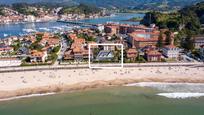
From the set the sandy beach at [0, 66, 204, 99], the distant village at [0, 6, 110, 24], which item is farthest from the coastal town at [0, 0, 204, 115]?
→ the distant village at [0, 6, 110, 24]

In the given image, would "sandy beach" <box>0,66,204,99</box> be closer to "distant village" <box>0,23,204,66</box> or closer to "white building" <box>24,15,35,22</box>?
"distant village" <box>0,23,204,66</box>

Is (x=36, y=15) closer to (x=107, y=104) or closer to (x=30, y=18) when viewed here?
(x=30, y=18)

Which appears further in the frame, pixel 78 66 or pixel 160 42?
pixel 160 42

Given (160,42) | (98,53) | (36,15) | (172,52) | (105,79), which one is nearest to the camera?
(105,79)

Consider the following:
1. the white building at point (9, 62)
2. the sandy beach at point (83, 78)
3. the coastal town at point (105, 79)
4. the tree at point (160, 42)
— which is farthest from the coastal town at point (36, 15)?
the sandy beach at point (83, 78)

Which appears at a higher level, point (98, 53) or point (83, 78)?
point (98, 53)

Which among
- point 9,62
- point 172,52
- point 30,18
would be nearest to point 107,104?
point 9,62
